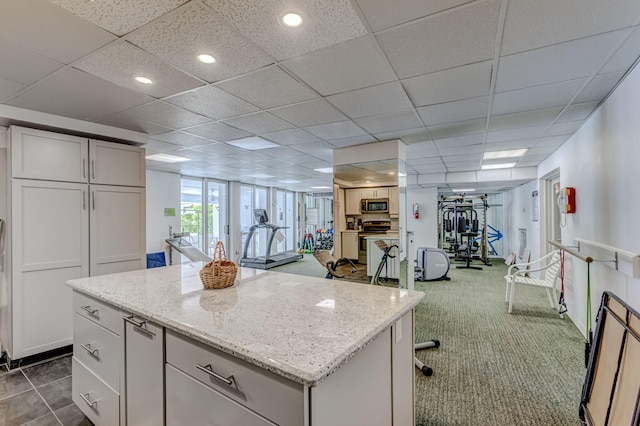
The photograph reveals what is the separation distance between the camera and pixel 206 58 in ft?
6.17

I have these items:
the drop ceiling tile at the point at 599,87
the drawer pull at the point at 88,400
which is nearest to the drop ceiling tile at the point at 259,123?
the drawer pull at the point at 88,400

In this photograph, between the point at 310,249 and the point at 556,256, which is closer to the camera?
the point at 556,256

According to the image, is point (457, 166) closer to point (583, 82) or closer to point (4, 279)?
point (583, 82)

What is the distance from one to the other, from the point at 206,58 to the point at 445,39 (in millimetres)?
1447

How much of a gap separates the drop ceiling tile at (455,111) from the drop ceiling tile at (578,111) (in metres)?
0.76

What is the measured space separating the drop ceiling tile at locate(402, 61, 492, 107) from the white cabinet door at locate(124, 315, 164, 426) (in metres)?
2.31

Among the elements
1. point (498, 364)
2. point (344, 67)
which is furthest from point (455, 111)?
point (498, 364)

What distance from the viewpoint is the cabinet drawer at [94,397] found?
1698 mm

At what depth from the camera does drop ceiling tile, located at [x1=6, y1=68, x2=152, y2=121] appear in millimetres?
2188

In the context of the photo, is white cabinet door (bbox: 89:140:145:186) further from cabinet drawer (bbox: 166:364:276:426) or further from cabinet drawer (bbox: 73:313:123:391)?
cabinet drawer (bbox: 166:364:276:426)

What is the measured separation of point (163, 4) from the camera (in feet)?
4.59

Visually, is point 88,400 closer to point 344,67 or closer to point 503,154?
point 344,67

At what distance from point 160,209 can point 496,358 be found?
6.24 m

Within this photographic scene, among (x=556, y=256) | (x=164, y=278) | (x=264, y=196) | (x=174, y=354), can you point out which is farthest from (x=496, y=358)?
(x=264, y=196)
